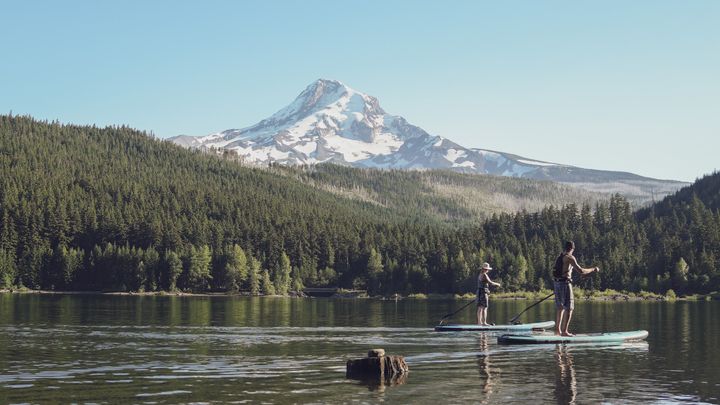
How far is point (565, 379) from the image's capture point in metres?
37.5

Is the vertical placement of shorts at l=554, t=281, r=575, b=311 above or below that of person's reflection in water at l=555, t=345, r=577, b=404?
above

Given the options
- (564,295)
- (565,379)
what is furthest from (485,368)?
(564,295)

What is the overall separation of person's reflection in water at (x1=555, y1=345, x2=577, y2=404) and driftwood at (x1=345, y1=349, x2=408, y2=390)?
657cm

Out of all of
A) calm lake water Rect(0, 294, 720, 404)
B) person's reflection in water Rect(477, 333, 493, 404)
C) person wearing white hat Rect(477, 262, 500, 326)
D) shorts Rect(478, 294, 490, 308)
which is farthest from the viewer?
shorts Rect(478, 294, 490, 308)

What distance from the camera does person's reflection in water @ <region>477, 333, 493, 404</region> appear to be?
33875mm

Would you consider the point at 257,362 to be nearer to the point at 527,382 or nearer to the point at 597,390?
the point at 527,382

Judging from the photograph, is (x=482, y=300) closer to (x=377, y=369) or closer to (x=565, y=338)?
(x=565, y=338)

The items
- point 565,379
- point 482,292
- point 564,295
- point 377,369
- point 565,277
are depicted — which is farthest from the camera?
point 482,292

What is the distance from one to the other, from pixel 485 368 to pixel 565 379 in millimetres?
4988

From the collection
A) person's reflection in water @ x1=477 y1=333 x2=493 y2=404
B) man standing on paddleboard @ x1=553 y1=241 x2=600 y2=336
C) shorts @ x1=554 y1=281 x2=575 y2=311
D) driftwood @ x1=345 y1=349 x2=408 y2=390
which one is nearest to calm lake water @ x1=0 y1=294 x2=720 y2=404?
person's reflection in water @ x1=477 y1=333 x2=493 y2=404

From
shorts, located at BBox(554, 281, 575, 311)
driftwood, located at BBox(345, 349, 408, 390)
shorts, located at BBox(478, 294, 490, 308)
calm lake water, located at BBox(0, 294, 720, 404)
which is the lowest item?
calm lake water, located at BBox(0, 294, 720, 404)

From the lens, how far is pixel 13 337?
59625mm

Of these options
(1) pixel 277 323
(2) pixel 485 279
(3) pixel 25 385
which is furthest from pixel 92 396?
(1) pixel 277 323

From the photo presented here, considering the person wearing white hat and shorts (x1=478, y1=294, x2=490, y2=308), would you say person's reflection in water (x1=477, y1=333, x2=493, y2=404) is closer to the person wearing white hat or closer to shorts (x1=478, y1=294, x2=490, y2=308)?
the person wearing white hat
